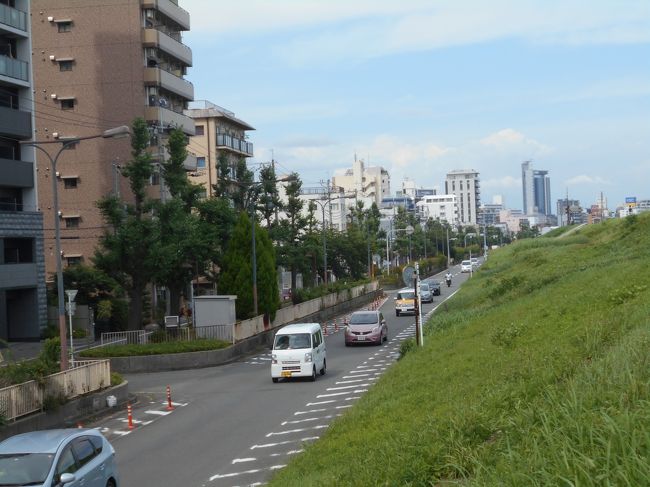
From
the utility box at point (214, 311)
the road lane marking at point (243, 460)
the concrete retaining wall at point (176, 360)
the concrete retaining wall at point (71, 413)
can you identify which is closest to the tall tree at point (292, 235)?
the utility box at point (214, 311)

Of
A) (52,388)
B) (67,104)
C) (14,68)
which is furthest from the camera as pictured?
(67,104)

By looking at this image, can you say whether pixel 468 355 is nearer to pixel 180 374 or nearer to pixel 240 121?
Answer: pixel 180 374

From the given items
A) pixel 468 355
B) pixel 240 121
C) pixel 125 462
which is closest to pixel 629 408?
pixel 468 355

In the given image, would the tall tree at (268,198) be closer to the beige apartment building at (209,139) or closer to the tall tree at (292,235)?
A: the tall tree at (292,235)

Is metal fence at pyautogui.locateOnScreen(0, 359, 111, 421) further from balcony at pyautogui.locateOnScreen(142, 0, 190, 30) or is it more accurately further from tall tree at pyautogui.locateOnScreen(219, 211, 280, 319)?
balcony at pyautogui.locateOnScreen(142, 0, 190, 30)

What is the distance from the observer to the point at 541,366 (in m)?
13.2

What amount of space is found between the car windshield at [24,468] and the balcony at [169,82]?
166ft

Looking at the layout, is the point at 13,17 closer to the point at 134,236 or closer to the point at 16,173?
the point at 16,173

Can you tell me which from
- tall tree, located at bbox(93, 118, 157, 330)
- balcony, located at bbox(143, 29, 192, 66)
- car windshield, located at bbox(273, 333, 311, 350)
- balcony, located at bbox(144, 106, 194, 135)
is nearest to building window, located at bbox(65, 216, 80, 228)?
balcony, located at bbox(144, 106, 194, 135)

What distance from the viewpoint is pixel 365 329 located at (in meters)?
42.6

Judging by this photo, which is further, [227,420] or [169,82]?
[169,82]

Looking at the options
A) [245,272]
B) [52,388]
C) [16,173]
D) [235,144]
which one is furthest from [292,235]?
[52,388]

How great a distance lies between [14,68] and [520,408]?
131ft

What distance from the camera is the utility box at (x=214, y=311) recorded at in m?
41.1
